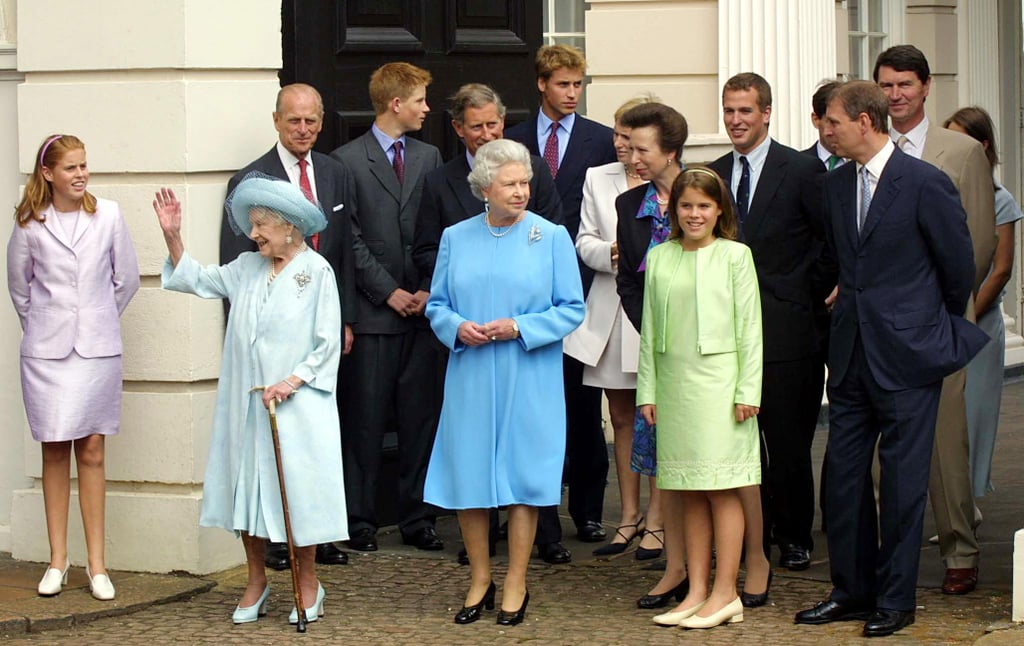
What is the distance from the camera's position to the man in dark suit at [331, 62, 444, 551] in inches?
332

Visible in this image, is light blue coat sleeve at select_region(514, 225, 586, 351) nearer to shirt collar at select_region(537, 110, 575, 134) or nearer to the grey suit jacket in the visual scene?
the grey suit jacket

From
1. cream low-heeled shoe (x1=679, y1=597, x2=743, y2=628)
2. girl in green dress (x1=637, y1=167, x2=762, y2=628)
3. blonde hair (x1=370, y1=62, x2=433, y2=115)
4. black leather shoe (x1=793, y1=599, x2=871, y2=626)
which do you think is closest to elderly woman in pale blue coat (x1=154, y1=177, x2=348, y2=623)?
girl in green dress (x1=637, y1=167, x2=762, y2=628)

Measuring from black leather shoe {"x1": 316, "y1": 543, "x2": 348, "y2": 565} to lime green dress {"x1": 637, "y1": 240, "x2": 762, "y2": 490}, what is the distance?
5.63 ft

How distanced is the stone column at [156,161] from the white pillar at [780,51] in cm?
391

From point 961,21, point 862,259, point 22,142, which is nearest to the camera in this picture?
point 862,259

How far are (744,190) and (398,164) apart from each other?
64.6 inches

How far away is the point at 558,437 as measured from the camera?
7.20m

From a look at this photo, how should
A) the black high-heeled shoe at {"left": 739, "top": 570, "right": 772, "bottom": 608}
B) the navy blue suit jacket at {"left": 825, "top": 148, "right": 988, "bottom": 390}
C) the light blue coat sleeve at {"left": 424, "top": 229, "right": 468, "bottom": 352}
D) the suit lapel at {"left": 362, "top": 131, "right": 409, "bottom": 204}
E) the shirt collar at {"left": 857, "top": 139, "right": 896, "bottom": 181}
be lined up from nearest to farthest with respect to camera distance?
1. the navy blue suit jacket at {"left": 825, "top": 148, "right": 988, "bottom": 390}
2. the shirt collar at {"left": 857, "top": 139, "right": 896, "bottom": 181}
3. the light blue coat sleeve at {"left": 424, "top": 229, "right": 468, "bottom": 352}
4. the black high-heeled shoe at {"left": 739, "top": 570, "right": 772, "bottom": 608}
5. the suit lapel at {"left": 362, "top": 131, "right": 409, "bottom": 204}

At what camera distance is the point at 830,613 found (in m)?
6.98

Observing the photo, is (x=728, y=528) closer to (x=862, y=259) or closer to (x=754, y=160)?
(x=862, y=259)

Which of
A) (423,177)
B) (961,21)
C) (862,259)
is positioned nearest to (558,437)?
(862,259)

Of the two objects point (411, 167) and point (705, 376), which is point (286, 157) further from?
point (705, 376)

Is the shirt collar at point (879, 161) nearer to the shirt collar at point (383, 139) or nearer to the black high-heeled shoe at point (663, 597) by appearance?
the black high-heeled shoe at point (663, 597)

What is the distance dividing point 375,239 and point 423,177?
368mm
